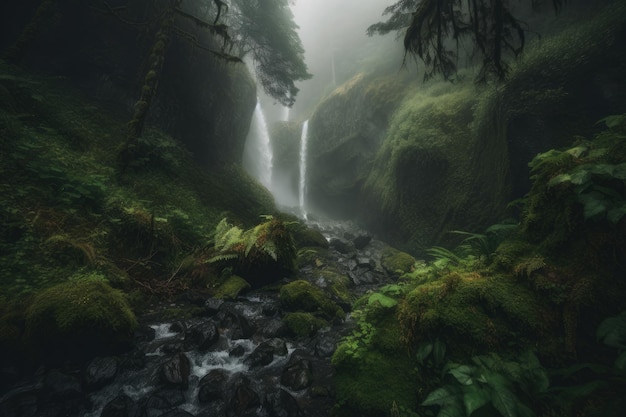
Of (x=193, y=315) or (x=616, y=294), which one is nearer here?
(x=616, y=294)

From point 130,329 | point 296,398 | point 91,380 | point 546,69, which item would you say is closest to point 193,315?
point 130,329

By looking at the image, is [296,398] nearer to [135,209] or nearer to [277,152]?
[135,209]

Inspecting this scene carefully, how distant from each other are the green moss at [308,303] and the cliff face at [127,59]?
31.1ft

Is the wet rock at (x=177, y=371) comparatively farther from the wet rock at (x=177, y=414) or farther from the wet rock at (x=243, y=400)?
the wet rock at (x=243, y=400)

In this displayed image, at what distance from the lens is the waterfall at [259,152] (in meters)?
27.8

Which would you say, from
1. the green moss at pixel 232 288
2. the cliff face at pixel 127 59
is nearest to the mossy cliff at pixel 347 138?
the cliff face at pixel 127 59

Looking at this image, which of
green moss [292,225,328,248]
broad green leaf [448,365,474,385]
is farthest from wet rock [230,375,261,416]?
green moss [292,225,328,248]

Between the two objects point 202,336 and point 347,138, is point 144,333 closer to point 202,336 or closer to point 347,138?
point 202,336

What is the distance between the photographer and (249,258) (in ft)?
23.8

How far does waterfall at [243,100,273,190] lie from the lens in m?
27.8

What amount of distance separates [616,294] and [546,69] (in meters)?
8.42

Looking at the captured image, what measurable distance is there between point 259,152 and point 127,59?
62.8 ft

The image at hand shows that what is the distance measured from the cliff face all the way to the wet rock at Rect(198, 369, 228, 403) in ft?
34.6

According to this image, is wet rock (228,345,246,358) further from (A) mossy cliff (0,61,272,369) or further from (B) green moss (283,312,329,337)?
(A) mossy cliff (0,61,272,369)
